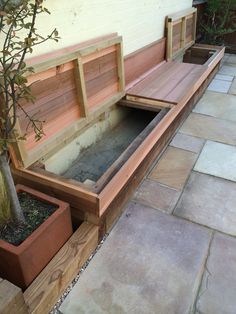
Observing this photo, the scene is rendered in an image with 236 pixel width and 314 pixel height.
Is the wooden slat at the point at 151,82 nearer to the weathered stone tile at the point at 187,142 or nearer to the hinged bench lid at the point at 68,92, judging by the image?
the hinged bench lid at the point at 68,92

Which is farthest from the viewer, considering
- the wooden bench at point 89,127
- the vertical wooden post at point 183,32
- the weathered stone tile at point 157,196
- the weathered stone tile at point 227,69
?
the weathered stone tile at point 227,69

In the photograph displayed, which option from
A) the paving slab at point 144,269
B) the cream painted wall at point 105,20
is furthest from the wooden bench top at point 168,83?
the paving slab at point 144,269

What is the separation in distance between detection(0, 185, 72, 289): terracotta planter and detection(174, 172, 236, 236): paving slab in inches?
35.4

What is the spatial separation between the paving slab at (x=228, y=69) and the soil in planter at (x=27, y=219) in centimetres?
439

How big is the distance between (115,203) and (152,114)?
179 cm

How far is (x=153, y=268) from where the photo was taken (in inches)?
68.5

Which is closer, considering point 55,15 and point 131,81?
point 55,15

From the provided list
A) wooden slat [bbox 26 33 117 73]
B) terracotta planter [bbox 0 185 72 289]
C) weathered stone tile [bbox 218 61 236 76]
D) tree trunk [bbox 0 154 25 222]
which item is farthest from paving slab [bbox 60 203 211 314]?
weathered stone tile [bbox 218 61 236 76]

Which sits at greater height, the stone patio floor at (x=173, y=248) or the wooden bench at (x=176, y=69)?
the wooden bench at (x=176, y=69)

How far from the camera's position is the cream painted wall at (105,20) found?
2012 millimetres

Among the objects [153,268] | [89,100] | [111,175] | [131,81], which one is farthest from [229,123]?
[153,268]

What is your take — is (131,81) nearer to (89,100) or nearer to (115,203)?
(89,100)

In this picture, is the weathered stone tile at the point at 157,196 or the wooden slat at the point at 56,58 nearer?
the wooden slat at the point at 56,58

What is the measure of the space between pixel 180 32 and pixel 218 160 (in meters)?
2.86
